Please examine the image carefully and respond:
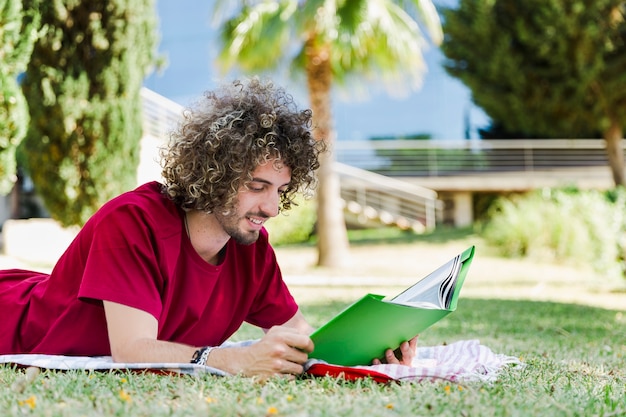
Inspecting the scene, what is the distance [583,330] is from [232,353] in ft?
14.3

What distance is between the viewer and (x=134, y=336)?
2.66 m

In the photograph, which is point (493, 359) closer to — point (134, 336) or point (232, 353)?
point (232, 353)

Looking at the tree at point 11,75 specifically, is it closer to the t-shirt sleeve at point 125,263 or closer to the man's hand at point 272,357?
the t-shirt sleeve at point 125,263

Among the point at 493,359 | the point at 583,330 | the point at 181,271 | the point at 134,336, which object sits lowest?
the point at 583,330

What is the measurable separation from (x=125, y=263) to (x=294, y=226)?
15.6 m

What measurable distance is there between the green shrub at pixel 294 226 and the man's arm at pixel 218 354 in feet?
48.6

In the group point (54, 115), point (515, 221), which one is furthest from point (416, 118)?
point (54, 115)

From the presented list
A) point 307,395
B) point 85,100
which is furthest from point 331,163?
point 307,395

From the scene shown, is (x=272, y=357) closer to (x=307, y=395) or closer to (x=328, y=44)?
(x=307, y=395)

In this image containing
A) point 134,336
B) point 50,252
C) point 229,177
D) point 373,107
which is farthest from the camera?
point 373,107

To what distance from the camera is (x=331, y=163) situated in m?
12.5

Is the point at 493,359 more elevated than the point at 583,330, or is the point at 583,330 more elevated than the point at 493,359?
the point at 493,359

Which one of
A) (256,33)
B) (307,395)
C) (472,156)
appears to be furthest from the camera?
(472,156)

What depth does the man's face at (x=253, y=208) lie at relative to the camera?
9.54 feet
